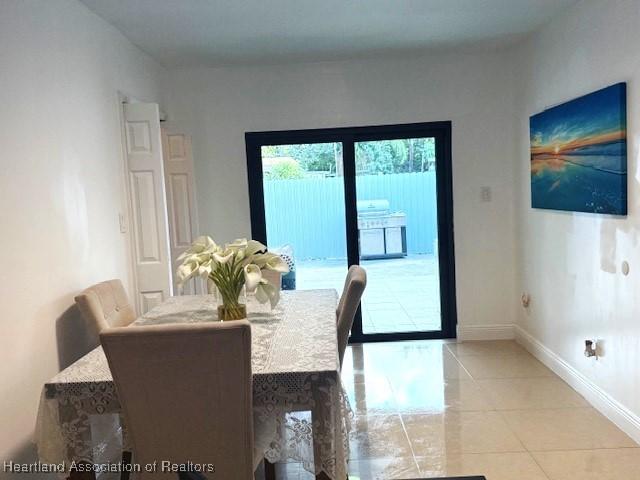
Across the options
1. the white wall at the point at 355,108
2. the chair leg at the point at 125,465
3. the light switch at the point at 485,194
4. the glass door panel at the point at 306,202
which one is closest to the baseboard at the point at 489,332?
the white wall at the point at 355,108

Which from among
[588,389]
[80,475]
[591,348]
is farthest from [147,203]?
[588,389]

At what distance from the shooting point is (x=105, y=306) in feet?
9.43

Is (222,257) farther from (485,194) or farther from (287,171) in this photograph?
(485,194)

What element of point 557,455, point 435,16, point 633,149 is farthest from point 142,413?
point 435,16

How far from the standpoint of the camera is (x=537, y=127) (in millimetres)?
4195

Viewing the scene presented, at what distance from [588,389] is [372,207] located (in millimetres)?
2309

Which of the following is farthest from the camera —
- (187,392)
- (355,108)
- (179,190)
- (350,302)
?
(355,108)

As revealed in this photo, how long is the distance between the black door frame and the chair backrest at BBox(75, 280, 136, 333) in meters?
2.08

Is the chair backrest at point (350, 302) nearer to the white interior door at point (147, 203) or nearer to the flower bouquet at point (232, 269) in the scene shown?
the flower bouquet at point (232, 269)

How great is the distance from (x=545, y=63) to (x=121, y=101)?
2.89 meters

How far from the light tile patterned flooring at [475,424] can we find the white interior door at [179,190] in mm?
1630

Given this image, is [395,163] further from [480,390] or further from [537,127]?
[480,390]

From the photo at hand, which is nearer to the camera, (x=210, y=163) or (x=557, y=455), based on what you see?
(x=557, y=455)

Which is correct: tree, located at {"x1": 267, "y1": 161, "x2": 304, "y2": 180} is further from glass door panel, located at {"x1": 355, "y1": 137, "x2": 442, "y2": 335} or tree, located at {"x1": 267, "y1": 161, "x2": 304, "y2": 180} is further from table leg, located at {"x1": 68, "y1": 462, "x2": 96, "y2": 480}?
table leg, located at {"x1": 68, "y1": 462, "x2": 96, "y2": 480}
